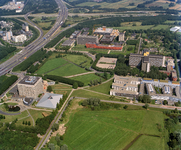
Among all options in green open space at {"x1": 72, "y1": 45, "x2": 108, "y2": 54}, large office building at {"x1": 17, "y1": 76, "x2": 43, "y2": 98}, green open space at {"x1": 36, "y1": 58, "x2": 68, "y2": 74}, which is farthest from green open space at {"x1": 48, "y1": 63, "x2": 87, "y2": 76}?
Answer: green open space at {"x1": 72, "y1": 45, "x2": 108, "y2": 54}

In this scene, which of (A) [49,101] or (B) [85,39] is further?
(B) [85,39]

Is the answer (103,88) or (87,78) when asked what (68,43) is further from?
(103,88)

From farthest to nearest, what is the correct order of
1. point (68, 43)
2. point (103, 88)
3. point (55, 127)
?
point (68, 43), point (103, 88), point (55, 127)

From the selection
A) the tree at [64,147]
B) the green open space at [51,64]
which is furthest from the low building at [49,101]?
the green open space at [51,64]

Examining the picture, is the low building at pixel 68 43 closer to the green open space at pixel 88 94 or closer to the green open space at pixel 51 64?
the green open space at pixel 51 64

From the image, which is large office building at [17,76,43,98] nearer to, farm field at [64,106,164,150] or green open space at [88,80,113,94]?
farm field at [64,106,164,150]

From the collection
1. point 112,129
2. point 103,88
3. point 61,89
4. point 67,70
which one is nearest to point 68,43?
point 67,70
